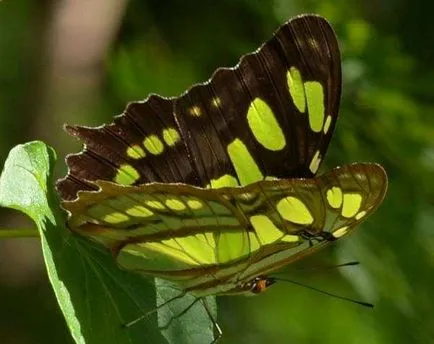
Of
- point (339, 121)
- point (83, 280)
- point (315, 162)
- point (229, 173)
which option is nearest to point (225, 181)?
point (229, 173)

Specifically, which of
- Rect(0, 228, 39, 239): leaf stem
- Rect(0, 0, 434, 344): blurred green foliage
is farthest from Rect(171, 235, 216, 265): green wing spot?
Rect(0, 0, 434, 344): blurred green foliage

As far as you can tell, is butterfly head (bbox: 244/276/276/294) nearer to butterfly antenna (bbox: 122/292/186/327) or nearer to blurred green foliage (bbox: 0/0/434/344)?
butterfly antenna (bbox: 122/292/186/327)

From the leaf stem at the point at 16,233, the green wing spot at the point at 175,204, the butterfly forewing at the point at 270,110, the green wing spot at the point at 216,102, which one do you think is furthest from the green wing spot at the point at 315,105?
the leaf stem at the point at 16,233

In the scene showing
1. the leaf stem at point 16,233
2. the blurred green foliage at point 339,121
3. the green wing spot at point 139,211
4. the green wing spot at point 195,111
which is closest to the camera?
the leaf stem at point 16,233

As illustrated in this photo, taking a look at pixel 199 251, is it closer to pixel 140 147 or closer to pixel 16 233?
pixel 140 147

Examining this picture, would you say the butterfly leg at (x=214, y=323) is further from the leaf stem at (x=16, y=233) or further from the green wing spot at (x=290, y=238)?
the leaf stem at (x=16, y=233)
